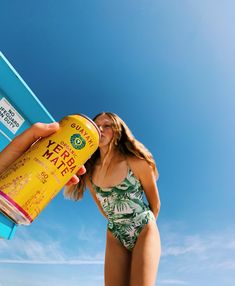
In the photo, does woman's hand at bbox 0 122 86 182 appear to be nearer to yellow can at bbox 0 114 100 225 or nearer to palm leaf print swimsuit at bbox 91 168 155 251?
yellow can at bbox 0 114 100 225

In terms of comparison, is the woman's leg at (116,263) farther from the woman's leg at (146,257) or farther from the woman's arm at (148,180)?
the woman's arm at (148,180)

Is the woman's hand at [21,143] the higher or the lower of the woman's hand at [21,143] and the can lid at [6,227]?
the higher

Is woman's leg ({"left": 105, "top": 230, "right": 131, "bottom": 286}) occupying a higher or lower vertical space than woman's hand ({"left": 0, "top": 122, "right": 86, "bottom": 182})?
lower

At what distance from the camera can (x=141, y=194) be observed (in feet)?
8.47

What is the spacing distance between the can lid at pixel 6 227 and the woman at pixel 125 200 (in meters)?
1.03

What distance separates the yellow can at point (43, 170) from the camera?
4.13 feet

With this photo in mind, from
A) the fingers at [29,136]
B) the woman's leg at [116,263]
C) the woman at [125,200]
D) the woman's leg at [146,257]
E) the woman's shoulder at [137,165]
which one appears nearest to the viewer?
the fingers at [29,136]

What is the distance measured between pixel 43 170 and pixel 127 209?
4.19 feet

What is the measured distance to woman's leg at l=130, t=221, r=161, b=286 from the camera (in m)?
2.13

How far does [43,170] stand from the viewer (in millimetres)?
1325

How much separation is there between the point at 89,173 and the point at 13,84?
1265 millimetres

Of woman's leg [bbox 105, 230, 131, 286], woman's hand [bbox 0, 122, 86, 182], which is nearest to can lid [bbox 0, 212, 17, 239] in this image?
woman's hand [bbox 0, 122, 86, 182]

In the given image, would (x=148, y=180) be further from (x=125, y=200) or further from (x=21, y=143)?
(x=21, y=143)

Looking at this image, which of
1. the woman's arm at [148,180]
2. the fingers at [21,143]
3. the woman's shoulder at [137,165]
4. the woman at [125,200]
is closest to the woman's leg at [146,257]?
the woman at [125,200]
